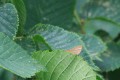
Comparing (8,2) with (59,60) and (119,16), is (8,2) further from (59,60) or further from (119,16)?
(119,16)

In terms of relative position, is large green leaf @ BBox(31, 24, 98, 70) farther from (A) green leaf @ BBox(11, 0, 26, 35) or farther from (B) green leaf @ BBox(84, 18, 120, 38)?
(B) green leaf @ BBox(84, 18, 120, 38)

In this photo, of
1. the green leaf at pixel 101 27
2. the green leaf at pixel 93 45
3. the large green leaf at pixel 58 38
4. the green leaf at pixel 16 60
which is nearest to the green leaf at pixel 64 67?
the green leaf at pixel 16 60

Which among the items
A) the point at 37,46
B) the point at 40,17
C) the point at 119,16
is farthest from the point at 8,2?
the point at 119,16

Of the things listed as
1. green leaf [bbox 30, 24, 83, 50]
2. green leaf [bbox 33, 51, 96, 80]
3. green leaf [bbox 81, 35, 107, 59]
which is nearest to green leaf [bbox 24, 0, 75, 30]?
green leaf [bbox 81, 35, 107, 59]

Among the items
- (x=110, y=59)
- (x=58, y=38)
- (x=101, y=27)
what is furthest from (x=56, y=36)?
(x=101, y=27)

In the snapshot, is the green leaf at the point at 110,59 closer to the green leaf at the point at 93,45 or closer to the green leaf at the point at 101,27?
the green leaf at the point at 93,45
